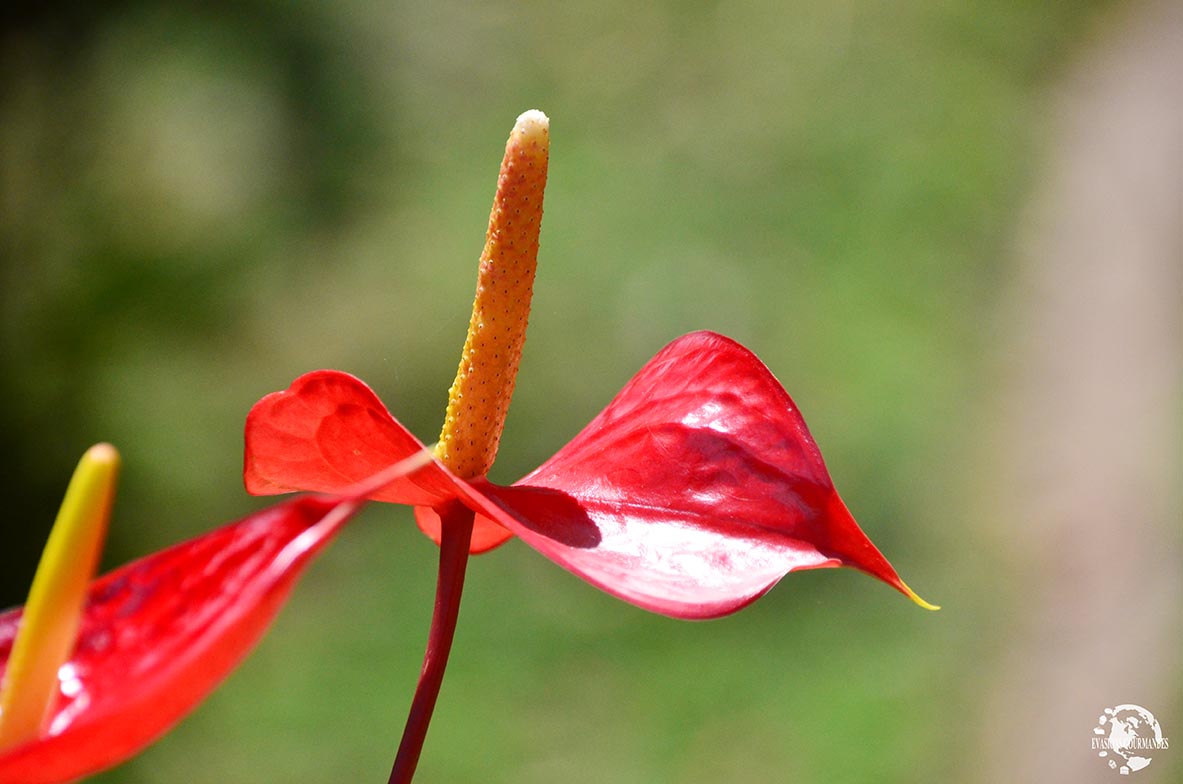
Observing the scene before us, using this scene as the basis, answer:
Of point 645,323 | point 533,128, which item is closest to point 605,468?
point 533,128

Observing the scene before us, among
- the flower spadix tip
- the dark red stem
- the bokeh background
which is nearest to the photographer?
the dark red stem

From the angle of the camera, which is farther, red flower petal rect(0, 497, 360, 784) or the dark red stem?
the dark red stem

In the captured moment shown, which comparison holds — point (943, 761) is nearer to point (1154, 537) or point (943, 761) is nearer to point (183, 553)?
point (1154, 537)

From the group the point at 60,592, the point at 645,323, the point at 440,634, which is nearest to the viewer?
the point at 60,592

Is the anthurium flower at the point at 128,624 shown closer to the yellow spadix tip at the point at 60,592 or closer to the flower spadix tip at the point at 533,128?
the yellow spadix tip at the point at 60,592

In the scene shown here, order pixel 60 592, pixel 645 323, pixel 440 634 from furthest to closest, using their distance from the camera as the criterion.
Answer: pixel 645 323 → pixel 440 634 → pixel 60 592

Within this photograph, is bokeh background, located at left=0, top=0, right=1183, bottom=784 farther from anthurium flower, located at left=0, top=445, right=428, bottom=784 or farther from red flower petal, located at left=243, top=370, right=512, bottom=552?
anthurium flower, located at left=0, top=445, right=428, bottom=784

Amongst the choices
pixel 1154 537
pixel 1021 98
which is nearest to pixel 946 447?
pixel 1154 537

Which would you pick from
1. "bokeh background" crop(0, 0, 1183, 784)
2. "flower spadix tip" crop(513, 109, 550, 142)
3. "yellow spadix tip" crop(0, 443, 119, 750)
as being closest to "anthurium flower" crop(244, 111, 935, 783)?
"flower spadix tip" crop(513, 109, 550, 142)

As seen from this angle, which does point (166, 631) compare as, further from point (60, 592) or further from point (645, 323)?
point (645, 323)
